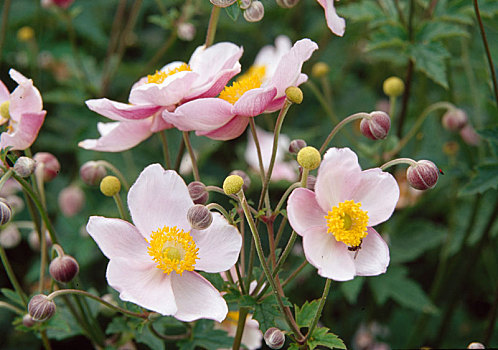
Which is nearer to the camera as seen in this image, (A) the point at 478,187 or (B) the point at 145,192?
(B) the point at 145,192

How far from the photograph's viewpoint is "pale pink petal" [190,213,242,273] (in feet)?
4.06

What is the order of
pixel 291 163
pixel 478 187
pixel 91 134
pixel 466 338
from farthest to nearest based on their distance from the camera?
pixel 291 163 < pixel 91 134 < pixel 466 338 < pixel 478 187

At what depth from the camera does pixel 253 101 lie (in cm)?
125

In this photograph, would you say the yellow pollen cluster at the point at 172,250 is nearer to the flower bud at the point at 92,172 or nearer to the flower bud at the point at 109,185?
the flower bud at the point at 109,185

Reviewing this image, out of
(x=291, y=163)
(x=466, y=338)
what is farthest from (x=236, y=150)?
(x=466, y=338)

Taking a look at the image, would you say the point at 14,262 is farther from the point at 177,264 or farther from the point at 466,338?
the point at 466,338

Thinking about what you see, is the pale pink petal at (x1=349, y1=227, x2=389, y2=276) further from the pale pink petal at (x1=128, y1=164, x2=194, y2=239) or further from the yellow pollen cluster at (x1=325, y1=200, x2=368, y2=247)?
the pale pink petal at (x1=128, y1=164, x2=194, y2=239)

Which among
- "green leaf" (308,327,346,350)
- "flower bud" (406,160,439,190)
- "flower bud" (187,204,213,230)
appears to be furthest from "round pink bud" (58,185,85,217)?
"flower bud" (406,160,439,190)

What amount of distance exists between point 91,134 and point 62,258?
128 centimetres

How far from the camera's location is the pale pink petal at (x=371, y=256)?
1.21m

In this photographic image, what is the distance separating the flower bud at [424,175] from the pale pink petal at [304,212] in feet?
0.74

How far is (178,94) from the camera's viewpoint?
133cm

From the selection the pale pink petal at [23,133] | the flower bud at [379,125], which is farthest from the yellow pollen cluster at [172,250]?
the flower bud at [379,125]

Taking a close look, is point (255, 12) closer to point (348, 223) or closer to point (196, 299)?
point (348, 223)
